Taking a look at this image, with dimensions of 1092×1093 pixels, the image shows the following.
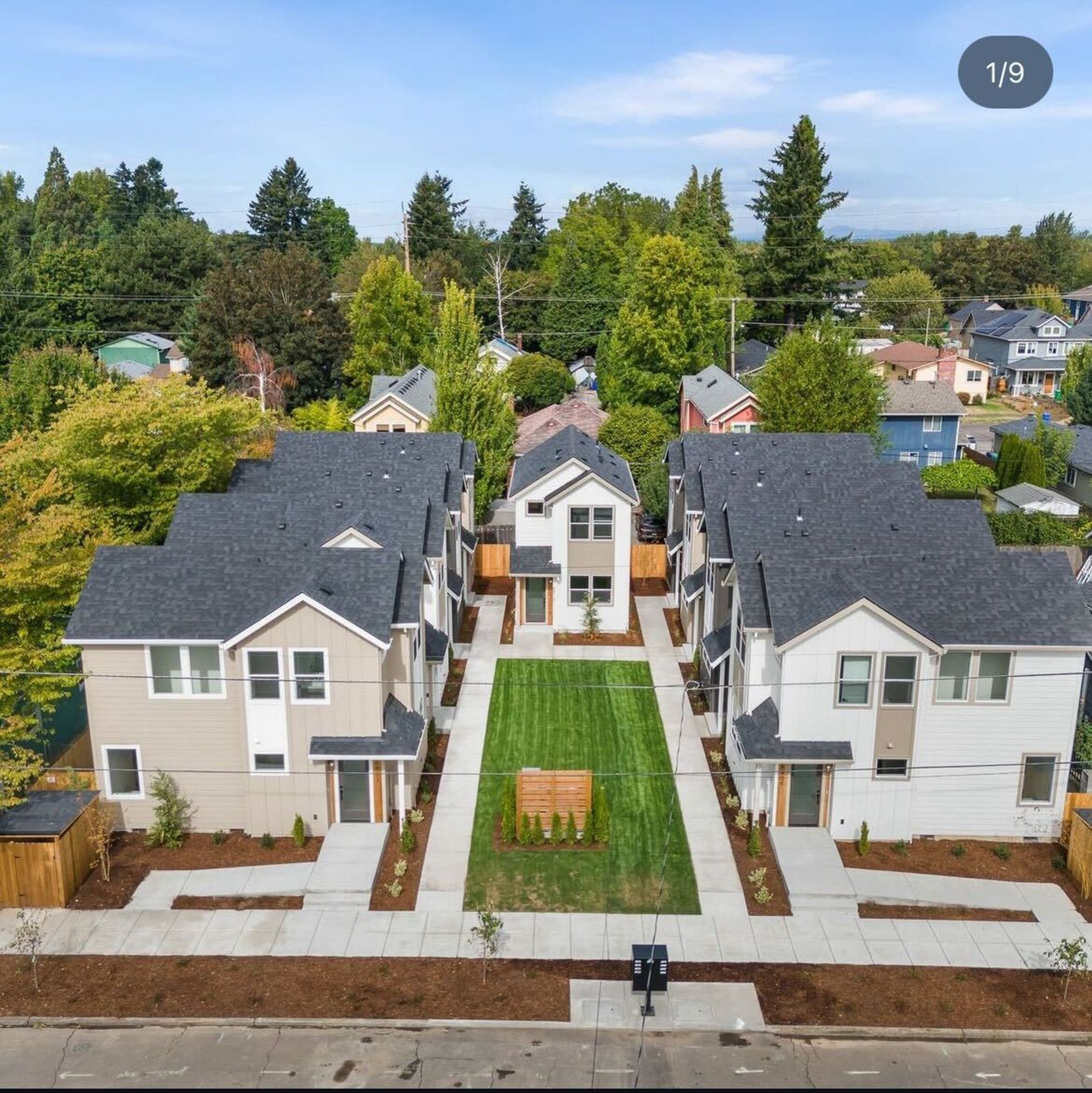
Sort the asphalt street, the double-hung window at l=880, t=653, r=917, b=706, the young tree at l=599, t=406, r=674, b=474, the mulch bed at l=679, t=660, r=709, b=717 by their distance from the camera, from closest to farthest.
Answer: the asphalt street, the double-hung window at l=880, t=653, r=917, b=706, the mulch bed at l=679, t=660, r=709, b=717, the young tree at l=599, t=406, r=674, b=474

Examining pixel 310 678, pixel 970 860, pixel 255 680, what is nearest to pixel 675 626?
pixel 970 860

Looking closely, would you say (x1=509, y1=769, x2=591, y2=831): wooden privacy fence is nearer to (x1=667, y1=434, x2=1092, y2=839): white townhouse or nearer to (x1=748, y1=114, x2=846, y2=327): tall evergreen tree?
(x1=667, y1=434, x2=1092, y2=839): white townhouse

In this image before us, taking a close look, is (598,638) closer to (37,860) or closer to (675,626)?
(675,626)

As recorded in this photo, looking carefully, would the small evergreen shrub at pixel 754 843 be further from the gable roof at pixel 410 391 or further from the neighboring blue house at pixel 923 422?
the neighboring blue house at pixel 923 422

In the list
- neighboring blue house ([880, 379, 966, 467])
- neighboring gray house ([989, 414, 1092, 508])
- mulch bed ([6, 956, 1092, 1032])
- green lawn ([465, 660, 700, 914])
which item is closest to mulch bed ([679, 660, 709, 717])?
green lawn ([465, 660, 700, 914])

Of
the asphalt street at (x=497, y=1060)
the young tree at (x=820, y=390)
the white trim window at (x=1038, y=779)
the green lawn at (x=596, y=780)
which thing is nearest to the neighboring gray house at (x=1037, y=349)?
the young tree at (x=820, y=390)
